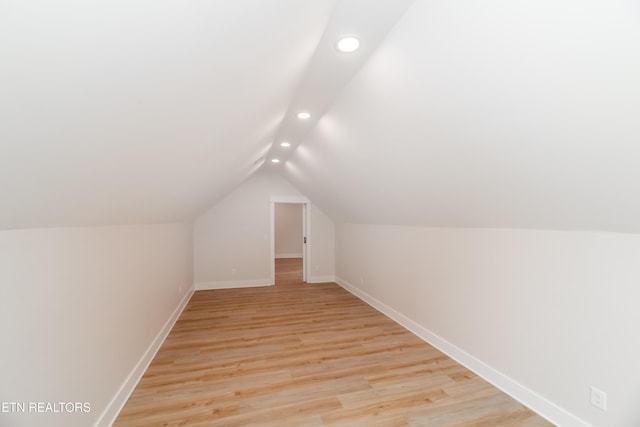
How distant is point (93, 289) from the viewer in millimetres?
1804

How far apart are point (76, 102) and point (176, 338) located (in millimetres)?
3314

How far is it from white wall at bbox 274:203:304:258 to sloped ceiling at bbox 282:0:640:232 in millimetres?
7810

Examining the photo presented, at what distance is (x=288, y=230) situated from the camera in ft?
33.9

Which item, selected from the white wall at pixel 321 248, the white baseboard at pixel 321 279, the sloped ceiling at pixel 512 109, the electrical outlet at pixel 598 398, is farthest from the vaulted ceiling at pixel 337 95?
the white baseboard at pixel 321 279

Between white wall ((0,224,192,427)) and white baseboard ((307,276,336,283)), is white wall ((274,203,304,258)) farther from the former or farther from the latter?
white wall ((0,224,192,427))

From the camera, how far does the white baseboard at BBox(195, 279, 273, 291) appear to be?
5.74m

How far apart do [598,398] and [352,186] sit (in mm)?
2853

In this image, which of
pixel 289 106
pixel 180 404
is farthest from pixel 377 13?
pixel 180 404

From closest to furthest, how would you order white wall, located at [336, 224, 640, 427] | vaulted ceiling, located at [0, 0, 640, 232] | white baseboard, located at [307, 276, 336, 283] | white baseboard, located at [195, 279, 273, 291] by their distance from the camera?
1. vaulted ceiling, located at [0, 0, 640, 232]
2. white wall, located at [336, 224, 640, 427]
3. white baseboard, located at [195, 279, 273, 291]
4. white baseboard, located at [307, 276, 336, 283]

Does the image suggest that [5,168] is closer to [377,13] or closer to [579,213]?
[377,13]

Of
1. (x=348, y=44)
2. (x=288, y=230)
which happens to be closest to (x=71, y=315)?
(x=348, y=44)

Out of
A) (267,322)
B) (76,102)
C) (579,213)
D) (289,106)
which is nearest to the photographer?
(76,102)

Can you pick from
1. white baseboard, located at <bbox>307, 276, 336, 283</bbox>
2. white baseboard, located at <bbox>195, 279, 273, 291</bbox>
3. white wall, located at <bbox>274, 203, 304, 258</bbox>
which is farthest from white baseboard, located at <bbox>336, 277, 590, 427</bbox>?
white wall, located at <bbox>274, 203, 304, 258</bbox>

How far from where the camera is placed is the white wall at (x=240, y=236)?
5.78 m
